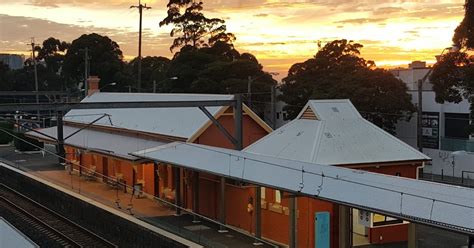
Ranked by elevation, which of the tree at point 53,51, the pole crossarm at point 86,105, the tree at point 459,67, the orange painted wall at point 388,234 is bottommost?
the orange painted wall at point 388,234

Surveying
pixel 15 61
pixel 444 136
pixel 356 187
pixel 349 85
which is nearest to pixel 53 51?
pixel 15 61

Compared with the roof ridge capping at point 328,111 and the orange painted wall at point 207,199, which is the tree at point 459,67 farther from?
the orange painted wall at point 207,199

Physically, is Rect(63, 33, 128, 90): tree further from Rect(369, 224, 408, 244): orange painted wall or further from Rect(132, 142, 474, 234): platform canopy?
Rect(369, 224, 408, 244): orange painted wall

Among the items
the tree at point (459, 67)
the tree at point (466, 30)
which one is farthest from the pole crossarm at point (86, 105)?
the tree at point (466, 30)

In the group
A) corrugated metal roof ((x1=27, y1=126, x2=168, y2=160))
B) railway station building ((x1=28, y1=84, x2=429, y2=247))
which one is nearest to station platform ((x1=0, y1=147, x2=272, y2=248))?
railway station building ((x1=28, y1=84, x2=429, y2=247))

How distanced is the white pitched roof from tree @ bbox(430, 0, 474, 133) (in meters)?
8.46

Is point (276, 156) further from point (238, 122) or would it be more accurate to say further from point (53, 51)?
point (53, 51)

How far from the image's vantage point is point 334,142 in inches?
637

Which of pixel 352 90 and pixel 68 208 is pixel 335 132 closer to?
pixel 68 208

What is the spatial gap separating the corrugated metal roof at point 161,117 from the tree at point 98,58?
40.9m

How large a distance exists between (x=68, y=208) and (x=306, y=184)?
12926mm

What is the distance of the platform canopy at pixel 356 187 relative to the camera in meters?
9.36

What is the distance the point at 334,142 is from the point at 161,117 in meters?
10.2

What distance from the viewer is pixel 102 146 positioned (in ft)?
82.3
